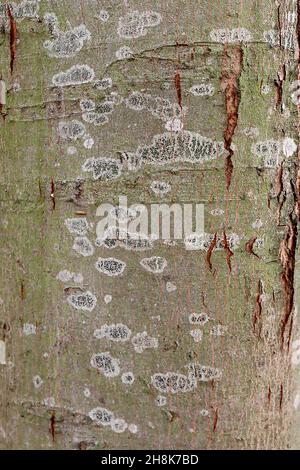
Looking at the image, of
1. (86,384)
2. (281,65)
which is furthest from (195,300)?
(281,65)

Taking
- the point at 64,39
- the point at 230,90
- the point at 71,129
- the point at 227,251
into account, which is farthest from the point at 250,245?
the point at 64,39

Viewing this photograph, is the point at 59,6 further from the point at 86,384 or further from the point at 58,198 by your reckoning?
the point at 86,384

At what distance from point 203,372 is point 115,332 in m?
0.17

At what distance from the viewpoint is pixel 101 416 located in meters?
0.87

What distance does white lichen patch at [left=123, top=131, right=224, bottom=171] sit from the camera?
0.78 m

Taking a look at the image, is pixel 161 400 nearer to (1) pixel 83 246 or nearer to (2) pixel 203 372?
(2) pixel 203 372

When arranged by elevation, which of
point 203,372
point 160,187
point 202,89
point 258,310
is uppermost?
point 202,89

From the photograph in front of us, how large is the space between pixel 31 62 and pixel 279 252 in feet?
1.75

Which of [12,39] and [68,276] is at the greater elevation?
[12,39]

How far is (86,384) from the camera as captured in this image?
87cm

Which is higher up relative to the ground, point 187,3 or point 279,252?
point 187,3

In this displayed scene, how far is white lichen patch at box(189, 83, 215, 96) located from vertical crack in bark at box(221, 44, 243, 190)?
2 centimetres

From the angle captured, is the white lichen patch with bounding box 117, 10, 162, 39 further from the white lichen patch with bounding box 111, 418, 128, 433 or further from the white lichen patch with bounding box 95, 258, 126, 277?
the white lichen patch with bounding box 111, 418, 128, 433

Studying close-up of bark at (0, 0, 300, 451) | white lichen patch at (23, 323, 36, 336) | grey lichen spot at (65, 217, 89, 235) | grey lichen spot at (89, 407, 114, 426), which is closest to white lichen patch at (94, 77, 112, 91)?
close-up of bark at (0, 0, 300, 451)
